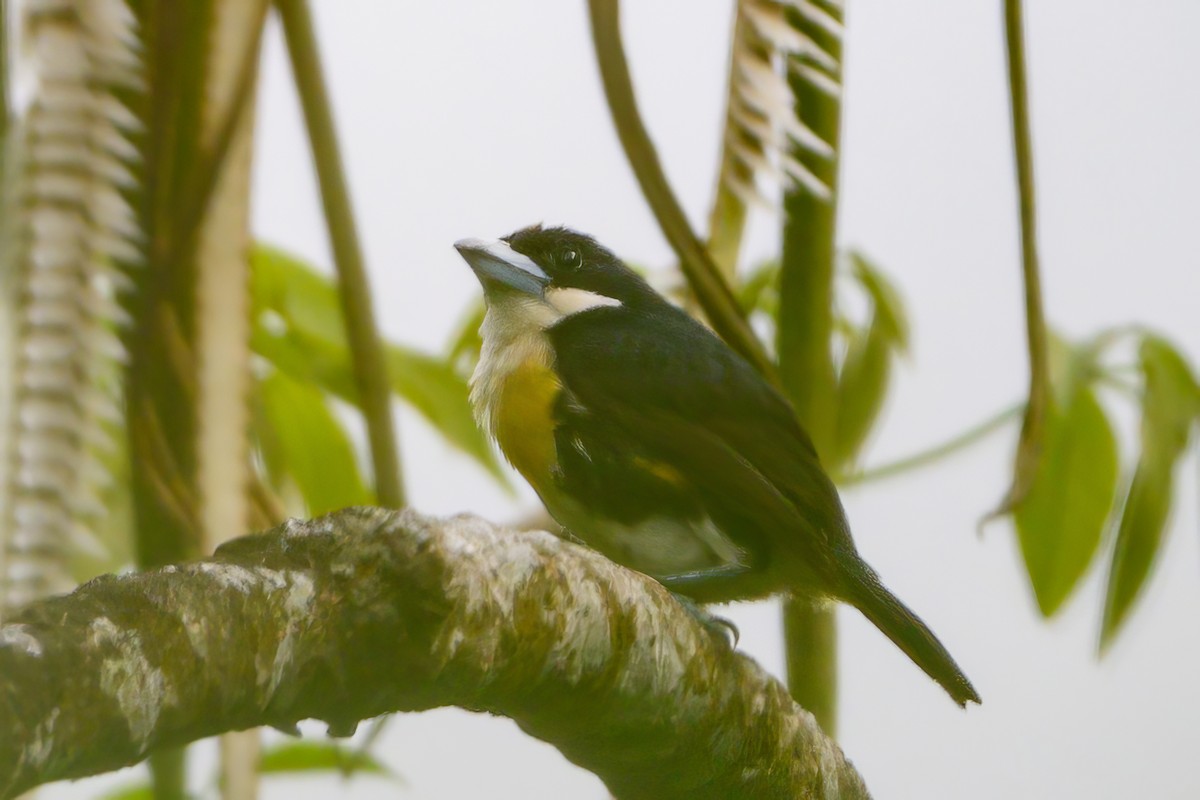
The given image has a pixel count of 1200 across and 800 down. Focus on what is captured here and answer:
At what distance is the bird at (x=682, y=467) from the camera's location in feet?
3.93

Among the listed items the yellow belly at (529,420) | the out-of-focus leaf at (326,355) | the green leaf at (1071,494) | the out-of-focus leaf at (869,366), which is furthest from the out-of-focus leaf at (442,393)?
the green leaf at (1071,494)

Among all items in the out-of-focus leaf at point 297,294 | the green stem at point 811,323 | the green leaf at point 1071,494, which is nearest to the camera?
the green stem at point 811,323

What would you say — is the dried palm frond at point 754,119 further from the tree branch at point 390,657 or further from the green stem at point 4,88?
the green stem at point 4,88

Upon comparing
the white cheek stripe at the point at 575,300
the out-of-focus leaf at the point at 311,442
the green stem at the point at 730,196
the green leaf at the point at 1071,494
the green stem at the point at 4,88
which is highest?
the green stem at the point at 4,88

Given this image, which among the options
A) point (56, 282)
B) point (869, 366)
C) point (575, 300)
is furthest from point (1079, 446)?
point (56, 282)

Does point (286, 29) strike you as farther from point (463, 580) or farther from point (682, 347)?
point (463, 580)

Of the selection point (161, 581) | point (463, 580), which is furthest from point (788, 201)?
point (161, 581)

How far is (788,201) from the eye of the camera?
54.0 inches

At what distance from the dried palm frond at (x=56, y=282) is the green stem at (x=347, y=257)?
0.45 m

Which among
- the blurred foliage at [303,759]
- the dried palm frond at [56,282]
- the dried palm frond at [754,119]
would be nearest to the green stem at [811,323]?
the dried palm frond at [754,119]

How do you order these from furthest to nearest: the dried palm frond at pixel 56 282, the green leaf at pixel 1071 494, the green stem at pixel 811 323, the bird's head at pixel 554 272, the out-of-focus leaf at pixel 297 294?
the green leaf at pixel 1071 494
the out-of-focus leaf at pixel 297 294
the bird's head at pixel 554 272
the green stem at pixel 811 323
the dried palm frond at pixel 56 282

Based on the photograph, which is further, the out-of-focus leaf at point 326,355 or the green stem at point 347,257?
the out-of-focus leaf at point 326,355

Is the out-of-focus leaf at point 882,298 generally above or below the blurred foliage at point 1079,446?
above

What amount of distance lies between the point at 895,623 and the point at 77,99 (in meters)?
0.73
